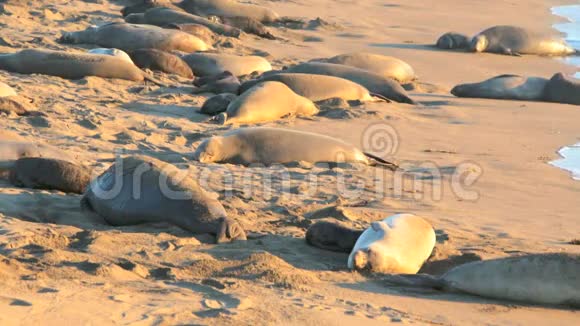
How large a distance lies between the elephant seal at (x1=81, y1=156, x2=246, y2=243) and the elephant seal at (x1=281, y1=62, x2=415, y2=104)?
151 inches

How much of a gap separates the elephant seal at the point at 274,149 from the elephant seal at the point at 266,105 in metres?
0.88

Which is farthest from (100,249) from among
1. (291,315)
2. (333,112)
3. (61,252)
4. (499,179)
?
(333,112)

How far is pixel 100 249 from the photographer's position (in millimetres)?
3768

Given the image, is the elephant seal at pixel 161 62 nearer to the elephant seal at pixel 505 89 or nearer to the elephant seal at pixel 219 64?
the elephant seal at pixel 219 64

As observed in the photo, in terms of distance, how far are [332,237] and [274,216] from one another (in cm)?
60

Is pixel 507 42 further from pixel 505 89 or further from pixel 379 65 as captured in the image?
pixel 505 89

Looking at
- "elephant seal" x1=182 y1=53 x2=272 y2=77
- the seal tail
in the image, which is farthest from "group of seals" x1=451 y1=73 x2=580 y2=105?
the seal tail

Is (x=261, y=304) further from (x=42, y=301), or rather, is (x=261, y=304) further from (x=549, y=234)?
(x=549, y=234)

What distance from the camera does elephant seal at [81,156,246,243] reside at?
13.8ft

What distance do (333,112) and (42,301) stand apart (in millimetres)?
4384

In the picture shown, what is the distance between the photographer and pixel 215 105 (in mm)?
6902

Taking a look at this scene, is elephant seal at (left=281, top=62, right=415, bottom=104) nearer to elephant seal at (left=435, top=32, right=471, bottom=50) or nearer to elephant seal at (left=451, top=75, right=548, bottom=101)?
elephant seal at (left=451, top=75, right=548, bottom=101)

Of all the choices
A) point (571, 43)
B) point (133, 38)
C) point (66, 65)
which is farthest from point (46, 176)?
point (571, 43)

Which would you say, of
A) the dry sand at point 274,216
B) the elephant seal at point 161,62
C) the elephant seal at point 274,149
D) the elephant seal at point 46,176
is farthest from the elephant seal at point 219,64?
the elephant seal at point 46,176
